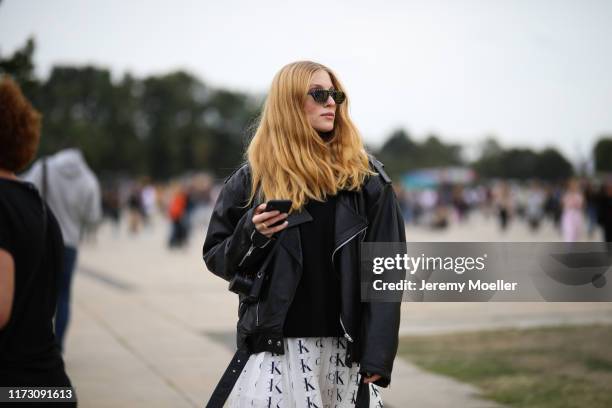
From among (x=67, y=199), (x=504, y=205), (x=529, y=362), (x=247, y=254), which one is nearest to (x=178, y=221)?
(x=504, y=205)

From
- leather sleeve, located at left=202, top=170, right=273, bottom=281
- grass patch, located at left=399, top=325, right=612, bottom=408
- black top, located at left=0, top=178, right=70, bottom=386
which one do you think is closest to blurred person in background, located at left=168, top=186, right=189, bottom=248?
grass patch, located at left=399, top=325, right=612, bottom=408

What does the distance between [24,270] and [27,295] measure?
0.27 ft

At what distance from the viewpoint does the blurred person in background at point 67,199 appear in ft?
20.2

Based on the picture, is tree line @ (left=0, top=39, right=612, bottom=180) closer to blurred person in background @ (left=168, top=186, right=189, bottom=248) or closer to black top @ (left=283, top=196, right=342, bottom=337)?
blurred person in background @ (left=168, top=186, right=189, bottom=248)

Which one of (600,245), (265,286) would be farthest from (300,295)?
(600,245)

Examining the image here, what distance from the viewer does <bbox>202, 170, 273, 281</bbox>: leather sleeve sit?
2.67 metres

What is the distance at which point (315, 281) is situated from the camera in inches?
106

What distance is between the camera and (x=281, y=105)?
282cm

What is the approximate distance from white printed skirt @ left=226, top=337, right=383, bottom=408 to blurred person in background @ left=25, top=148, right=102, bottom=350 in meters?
3.83

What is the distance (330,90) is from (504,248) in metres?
1.04

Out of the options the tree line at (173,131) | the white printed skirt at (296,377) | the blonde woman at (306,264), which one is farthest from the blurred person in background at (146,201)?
the white printed skirt at (296,377)

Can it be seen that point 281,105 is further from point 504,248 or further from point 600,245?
point 600,245

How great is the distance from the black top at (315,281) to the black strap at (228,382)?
20cm

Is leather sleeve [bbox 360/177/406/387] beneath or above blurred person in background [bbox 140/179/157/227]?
beneath
